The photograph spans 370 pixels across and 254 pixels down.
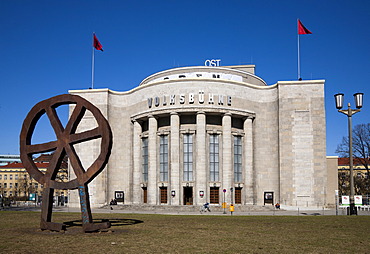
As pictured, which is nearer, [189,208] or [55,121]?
[55,121]

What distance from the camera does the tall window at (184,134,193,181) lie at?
200 ft

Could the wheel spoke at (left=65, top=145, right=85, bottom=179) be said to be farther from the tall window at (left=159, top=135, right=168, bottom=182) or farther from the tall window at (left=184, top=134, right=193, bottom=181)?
the tall window at (left=159, top=135, right=168, bottom=182)

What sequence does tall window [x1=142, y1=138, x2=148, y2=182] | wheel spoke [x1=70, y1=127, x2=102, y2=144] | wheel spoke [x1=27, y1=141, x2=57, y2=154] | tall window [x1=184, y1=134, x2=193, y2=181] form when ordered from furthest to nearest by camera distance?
tall window [x1=142, y1=138, x2=148, y2=182] < tall window [x1=184, y1=134, x2=193, y2=181] < wheel spoke [x1=27, y1=141, x2=57, y2=154] < wheel spoke [x1=70, y1=127, x2=102, y2=144]

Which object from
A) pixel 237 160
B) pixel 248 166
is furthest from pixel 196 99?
pixel 248 166

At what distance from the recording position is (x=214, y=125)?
6172 cm

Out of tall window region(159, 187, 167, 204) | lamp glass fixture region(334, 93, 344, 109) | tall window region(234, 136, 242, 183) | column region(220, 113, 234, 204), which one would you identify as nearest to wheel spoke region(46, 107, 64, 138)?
lamp glass fixture region(334, 93, 344, 109)

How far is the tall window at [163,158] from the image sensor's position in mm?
61906

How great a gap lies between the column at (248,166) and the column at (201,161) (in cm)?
628

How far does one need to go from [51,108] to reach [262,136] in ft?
141

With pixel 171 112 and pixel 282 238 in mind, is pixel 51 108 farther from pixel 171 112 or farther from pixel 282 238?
pixel 171 112

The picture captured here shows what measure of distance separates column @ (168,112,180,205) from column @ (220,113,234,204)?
6.67 metres

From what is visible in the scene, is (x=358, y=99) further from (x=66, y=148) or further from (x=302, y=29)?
(x=302, y=29)

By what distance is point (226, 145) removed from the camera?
59.5m

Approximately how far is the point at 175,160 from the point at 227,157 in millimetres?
7645
